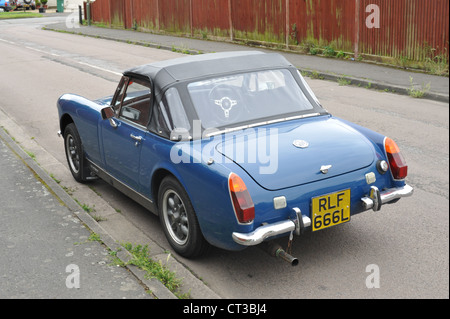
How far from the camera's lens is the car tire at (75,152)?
6965 mm

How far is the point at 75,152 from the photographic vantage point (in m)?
7.24

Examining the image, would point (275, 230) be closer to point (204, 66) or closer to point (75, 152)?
point (204, 66)

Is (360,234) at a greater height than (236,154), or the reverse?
(236,154)

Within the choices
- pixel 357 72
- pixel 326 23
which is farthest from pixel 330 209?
pixel 326 23

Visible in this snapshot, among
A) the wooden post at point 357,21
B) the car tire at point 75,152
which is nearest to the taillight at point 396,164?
the car tire at point 75,152

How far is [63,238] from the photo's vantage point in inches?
219

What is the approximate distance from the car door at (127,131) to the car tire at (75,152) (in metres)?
0.80

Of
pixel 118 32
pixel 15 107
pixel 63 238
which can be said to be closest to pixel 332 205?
pixel 63 238

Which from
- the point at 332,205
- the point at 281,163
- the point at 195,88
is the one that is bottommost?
the point at 332,205

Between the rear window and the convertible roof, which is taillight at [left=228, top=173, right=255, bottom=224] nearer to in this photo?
the rear window

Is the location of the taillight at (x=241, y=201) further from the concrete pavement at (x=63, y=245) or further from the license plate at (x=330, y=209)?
the concrete pavement at (x=63, y=245)

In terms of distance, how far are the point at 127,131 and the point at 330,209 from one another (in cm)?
217
